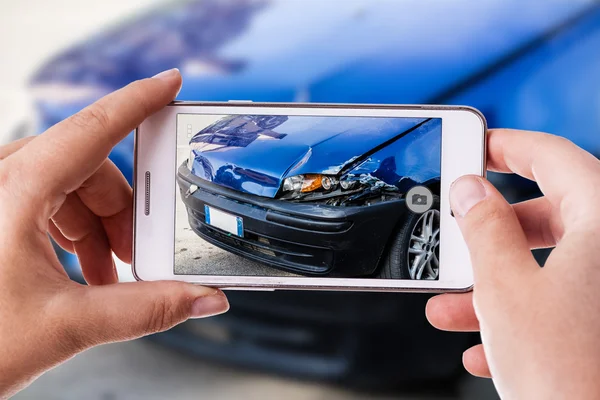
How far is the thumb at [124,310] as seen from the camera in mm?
660

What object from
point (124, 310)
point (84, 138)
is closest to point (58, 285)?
point (124, 310)

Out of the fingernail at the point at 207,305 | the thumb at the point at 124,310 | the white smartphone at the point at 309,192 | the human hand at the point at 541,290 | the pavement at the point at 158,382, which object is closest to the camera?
the human hand at the point at 541,290

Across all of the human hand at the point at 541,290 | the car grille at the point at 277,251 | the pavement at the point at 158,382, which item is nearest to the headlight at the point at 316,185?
the car grille at the point at 277,251

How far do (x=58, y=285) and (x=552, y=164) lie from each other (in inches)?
33.0

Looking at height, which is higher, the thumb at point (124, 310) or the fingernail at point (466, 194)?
the fingernail at point (466, 194)

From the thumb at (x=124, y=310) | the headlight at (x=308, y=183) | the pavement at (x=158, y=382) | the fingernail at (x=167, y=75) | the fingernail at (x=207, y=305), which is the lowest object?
the pavement at (x=158, y=382)

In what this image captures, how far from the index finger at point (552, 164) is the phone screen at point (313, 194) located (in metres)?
0.13

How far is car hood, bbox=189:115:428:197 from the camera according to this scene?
Result: 2.93 feet

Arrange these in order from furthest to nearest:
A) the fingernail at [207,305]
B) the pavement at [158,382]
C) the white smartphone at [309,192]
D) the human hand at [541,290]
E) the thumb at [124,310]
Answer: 1. the pavement at [158,382]
2. the white smartphone at [309,192]
3. the fingernail at [207,305]
4. the thumb at [124,310]
5. the human hand at [541,290]

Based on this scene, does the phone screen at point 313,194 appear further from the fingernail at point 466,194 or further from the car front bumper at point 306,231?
the fingernail at point 466,194

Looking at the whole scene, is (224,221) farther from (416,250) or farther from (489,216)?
(489,216)

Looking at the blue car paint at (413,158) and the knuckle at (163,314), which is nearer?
the knuckle at (163,314)

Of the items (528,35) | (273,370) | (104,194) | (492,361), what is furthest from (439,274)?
(528,35)

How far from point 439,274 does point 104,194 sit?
73 centimetres
